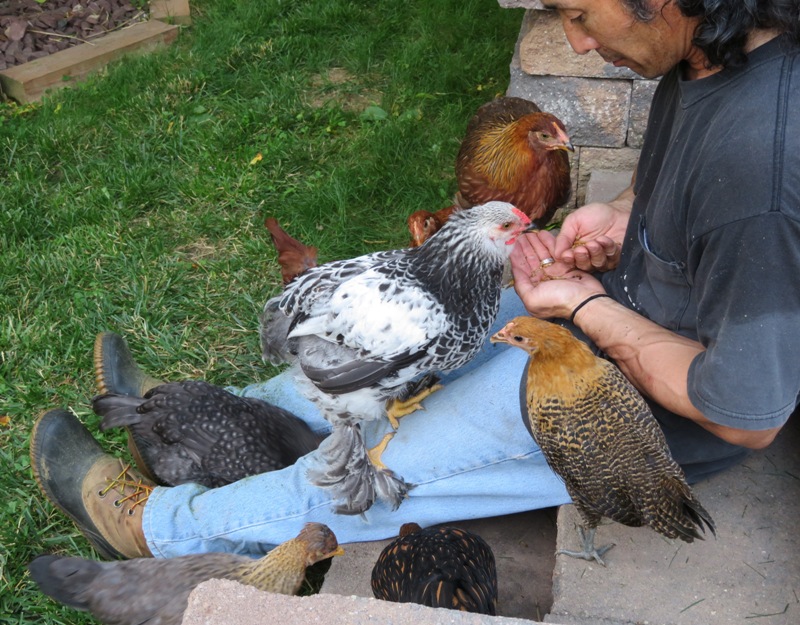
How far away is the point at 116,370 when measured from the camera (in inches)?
111

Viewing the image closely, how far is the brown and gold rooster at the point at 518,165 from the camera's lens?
3.24m

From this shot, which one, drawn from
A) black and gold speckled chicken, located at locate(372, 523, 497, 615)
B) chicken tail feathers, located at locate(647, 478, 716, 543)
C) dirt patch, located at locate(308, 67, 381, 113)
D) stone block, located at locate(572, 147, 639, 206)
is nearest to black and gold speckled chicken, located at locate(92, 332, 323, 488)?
black and gold speckled chicken, located at locate(372, 523, 497, 615)

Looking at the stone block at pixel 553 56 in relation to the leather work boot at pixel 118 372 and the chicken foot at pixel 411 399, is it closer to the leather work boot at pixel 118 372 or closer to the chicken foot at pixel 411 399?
the chicken foot at pixel 411 399

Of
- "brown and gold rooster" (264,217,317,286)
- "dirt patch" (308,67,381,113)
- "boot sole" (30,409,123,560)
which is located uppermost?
"brown and gold rooster" (264,217,317,286)

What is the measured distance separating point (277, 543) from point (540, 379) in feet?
3.34

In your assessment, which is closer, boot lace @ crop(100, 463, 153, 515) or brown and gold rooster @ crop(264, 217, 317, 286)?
boot lace @ crop(100, 463, 153, 515)

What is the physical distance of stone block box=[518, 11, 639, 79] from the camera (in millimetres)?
3535

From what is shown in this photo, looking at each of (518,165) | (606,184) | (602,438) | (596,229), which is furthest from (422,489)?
(606,184)

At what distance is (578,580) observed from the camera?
1.96 meters

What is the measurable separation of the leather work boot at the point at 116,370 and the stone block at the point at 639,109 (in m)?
2.40

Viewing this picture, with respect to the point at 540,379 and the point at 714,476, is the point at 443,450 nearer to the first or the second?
the point at 540,379

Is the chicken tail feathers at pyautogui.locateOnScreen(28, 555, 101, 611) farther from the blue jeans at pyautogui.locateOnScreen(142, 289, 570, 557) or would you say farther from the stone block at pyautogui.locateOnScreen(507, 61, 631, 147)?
the stone block at pyautogui.locateOnScreen(507, 61, 631, 147)

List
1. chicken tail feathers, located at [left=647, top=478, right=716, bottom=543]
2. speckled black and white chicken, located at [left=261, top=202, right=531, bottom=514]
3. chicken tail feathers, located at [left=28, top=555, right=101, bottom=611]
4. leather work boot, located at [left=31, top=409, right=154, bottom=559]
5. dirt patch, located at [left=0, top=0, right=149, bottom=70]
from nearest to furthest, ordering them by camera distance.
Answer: chicken tail feathers, located at [left=647, top=478, right=716, bottom=543], chicken tail feathers, located at [left=28, top=555, right=101, bottom=611], speckled black and white chicken, located at [left=261, top=202, right=531, bottom=514], leather work boot, located at [left=31, top=409, right=154, bottom=559], dirt patch, located at [left=0, top=0, right=149, bottom=70]

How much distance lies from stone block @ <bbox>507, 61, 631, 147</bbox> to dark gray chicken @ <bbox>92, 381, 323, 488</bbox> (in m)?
2.05
